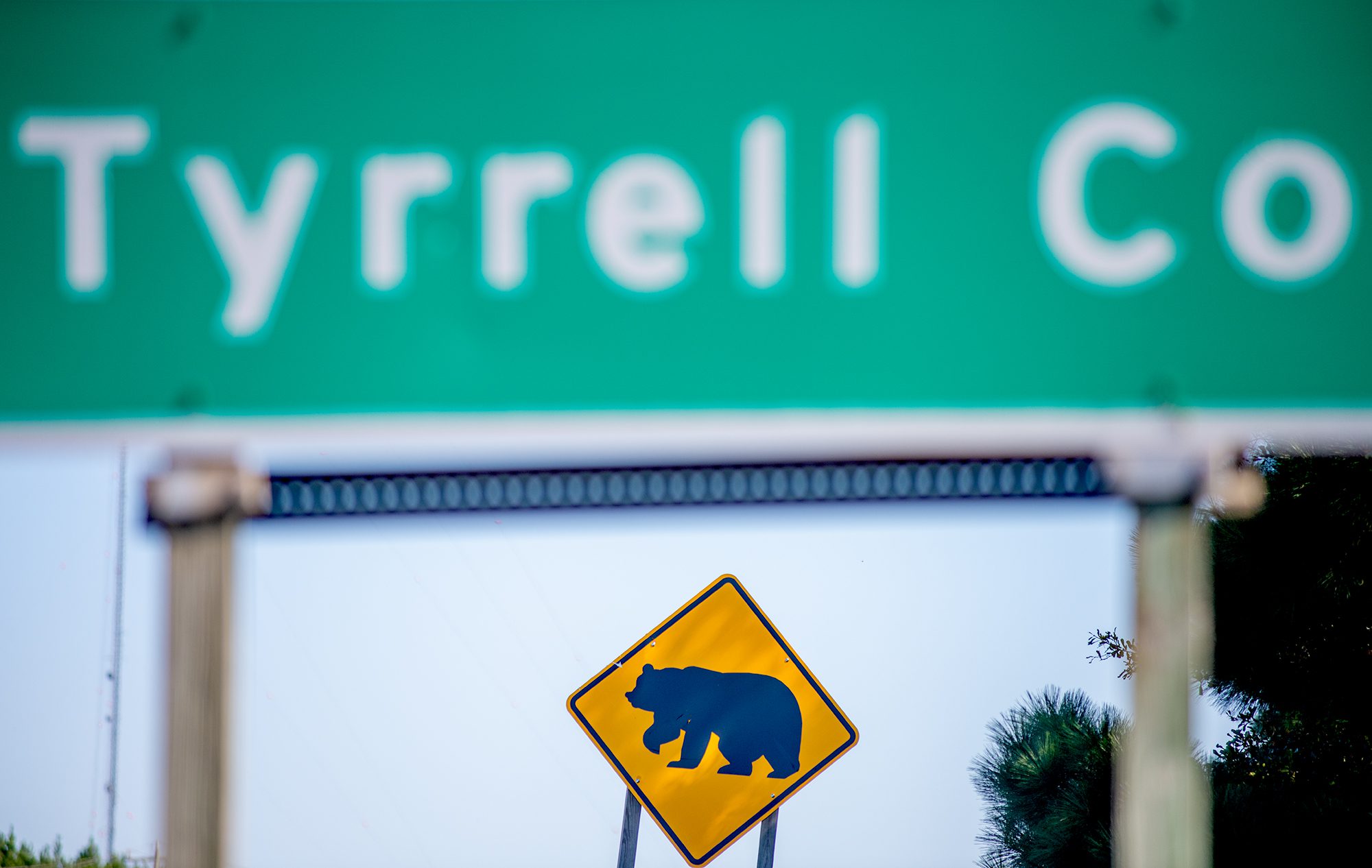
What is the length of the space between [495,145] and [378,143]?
0.12m

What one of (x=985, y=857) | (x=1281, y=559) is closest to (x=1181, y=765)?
(x=1281, y=559)

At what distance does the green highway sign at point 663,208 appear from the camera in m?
1.12

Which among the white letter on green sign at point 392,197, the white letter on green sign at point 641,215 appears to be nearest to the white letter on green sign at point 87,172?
the white letter on green sign at point 392,197

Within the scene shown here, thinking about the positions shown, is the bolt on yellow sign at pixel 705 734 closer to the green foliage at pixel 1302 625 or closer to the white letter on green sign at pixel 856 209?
the white letter on green sign at pixel 856 209

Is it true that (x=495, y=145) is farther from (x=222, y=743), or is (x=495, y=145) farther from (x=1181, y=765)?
(x=1181, y=765)

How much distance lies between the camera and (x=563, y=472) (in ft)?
3.76

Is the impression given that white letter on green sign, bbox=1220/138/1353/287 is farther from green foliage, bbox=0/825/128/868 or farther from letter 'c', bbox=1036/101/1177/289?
green foliage, bbox=0/825/128/868

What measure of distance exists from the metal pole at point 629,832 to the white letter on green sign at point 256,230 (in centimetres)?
247

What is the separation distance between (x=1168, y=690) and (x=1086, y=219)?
0.49m

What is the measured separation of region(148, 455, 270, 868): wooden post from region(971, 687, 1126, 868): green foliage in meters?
7.56

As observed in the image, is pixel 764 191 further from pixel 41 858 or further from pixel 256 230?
pixel 41 858

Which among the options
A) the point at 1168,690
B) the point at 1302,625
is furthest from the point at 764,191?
the point at 1302,625

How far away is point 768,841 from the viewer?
10.9 ft

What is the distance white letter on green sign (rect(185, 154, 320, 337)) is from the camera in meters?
1.12
